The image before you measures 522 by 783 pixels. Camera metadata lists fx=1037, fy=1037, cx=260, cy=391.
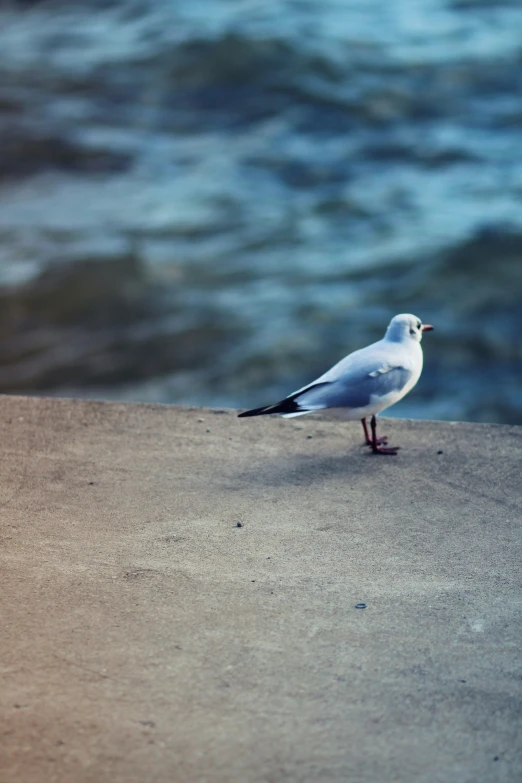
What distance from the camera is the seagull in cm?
278

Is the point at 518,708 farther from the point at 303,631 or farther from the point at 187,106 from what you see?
the point at 187,106

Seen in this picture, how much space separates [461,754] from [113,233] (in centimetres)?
621

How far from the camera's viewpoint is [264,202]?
7.77 m

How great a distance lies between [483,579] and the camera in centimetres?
219

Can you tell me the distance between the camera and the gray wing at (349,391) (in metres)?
2.78

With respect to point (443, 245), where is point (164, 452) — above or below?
above

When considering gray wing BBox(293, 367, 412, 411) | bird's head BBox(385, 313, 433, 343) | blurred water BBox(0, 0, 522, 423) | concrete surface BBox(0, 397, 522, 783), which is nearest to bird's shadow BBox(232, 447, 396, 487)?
concrete surface BBox(0, 397, 522, 783)

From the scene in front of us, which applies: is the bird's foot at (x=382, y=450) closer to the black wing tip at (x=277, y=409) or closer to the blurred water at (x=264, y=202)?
the black wing tip at (x=277, y=409)

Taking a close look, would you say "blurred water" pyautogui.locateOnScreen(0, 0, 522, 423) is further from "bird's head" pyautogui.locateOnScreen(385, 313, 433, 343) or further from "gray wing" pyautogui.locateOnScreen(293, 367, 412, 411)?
"gray wing" pyautogui.locateOnScreen(293, 367, 412, 411)

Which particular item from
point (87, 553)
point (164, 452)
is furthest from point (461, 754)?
point (164, 452)

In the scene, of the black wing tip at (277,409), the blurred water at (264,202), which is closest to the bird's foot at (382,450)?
the black wing tip at (277,409)

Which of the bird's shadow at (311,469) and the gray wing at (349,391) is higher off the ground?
the gray wing at (349,391)

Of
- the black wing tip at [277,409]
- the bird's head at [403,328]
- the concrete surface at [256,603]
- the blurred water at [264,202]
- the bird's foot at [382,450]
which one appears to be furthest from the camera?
the blurred water at [264,202]

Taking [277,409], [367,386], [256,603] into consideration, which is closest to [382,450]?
[367,386]
